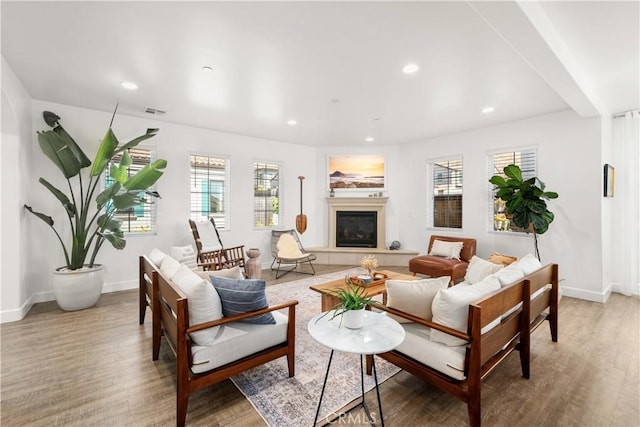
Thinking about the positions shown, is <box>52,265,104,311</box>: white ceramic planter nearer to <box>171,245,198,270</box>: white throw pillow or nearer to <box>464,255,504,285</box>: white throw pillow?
<box>171,245,198,270</box>: white throw pillow

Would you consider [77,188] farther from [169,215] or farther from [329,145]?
[329,145]

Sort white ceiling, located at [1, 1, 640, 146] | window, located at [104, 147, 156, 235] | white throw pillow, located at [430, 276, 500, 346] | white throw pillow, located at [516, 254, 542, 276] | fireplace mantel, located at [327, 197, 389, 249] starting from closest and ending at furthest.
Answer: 1. white throw pillow, located at [430, 276, 500, 346]
2. white ceiling, located at [1, 1, 640, 146]
3. white throw pillow, located at [516, 254, 542, 276]
4. window, located at [104, 147, 156, 235]
5. fireplace mantel, located at [327, 197, 389, 249]

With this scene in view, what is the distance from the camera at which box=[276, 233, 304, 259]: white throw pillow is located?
19.2 feet

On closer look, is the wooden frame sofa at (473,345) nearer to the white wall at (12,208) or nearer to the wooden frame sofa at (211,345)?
the wooden frame sofa at (211,345)

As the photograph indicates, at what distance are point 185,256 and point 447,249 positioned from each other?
4.55 metres

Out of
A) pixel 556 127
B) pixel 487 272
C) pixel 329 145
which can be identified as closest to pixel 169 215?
pixel 329 145

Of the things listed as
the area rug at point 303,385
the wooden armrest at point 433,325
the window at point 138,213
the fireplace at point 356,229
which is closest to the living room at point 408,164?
the window at point 138,213

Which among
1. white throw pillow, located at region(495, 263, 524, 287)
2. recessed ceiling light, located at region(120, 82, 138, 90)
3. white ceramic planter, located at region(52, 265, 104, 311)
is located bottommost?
white ceramic planter, located at region(52, 265, 104, 311)

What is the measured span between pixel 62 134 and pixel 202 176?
2.16m

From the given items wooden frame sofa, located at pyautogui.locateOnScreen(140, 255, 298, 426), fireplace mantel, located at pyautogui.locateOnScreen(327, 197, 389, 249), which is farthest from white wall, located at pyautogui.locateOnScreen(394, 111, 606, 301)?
wooden frame sofa, located at pyautogui.locateOnScreen(140, 255, 298, 426)

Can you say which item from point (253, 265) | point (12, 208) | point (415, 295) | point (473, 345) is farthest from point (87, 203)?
point (473, 345)

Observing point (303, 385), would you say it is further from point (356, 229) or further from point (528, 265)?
point (356, 229)

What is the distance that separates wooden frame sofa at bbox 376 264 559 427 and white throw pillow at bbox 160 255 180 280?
1.79m

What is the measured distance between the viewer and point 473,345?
1712 mm
